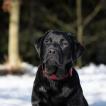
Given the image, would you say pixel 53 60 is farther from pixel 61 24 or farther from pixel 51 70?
pixel 61 24

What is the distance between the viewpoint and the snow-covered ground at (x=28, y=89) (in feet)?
30.9

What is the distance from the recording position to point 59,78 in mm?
7086

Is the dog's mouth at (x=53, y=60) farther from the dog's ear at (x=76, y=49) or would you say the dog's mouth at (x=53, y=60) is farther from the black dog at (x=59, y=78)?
the dog's ear at (x=76, y=49)

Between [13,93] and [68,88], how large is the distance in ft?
12.0

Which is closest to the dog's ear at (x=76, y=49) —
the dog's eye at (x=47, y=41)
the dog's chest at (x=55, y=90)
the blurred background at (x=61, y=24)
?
the dog's eye at (x=47, y=41)

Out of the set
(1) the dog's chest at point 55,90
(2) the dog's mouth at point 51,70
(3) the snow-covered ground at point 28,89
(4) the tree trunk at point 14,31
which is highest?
(4) the tree trunk at point 14,31

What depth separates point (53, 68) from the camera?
698 centimetres

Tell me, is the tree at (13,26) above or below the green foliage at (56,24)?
below

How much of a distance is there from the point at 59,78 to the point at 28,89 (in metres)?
4.17

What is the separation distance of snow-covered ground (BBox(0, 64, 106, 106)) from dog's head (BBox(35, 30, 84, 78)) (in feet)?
7.02

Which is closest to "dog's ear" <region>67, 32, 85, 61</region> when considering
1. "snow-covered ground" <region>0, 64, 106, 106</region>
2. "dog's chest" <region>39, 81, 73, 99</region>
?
"dog's chest" <region>39, 81, 73, 99</region>

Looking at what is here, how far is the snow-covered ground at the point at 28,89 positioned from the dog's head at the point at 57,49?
2.14 meters

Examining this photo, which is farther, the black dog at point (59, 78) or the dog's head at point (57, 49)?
the black dog at point (59, 78)

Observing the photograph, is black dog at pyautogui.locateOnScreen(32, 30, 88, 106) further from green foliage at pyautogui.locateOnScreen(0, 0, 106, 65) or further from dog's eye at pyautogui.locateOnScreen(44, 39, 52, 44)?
green foliage at pyautogui.locateOnScreen(0, 0, 106, 65)
